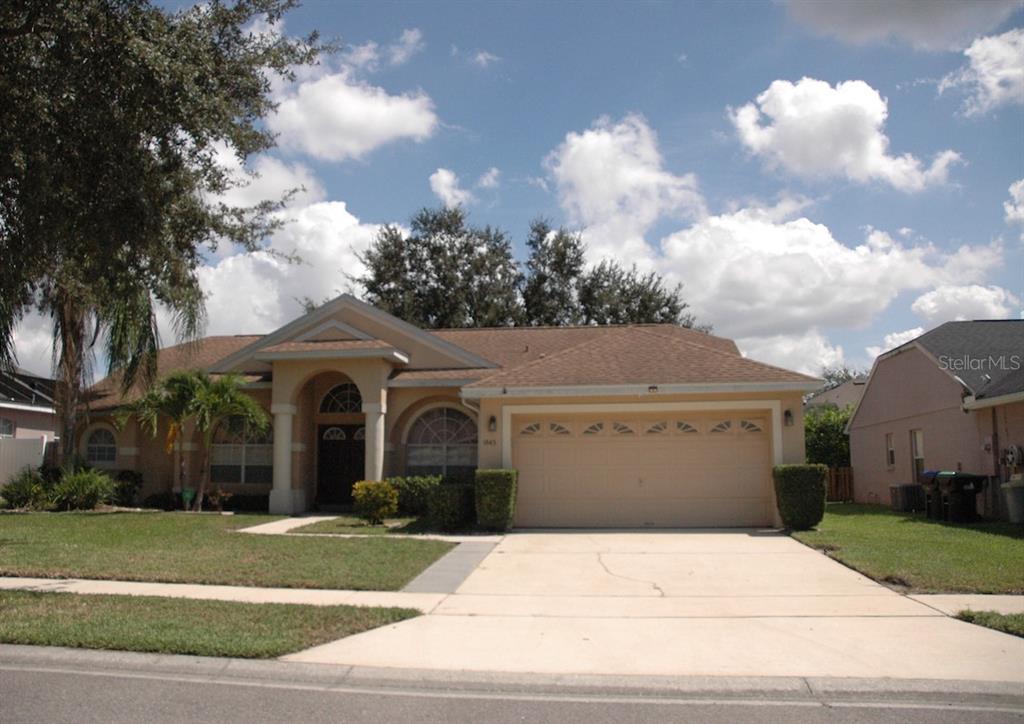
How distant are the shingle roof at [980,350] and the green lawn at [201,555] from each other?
1334cm

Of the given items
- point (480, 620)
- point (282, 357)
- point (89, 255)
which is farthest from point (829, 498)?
point (89, 255)

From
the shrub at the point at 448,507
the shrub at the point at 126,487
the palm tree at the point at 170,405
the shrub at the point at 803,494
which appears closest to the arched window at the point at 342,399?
the palm tree at the point at 170,405

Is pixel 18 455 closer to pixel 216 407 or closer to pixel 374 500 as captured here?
pixel 216 407

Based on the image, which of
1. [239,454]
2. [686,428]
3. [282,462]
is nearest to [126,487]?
[239,454]

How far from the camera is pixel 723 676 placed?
7023mm

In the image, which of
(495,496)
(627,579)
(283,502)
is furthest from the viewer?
(283,502)

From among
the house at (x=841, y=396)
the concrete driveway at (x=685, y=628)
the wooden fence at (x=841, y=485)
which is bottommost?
the concrete driveway at (x=685, y=628)

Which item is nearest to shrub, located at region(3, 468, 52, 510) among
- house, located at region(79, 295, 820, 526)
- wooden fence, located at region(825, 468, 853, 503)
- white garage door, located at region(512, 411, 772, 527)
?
house, located at region(79, 295, 820, 526)

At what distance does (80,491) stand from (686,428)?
46.8ft

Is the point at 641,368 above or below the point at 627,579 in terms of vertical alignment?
above

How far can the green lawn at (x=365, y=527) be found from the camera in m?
16.9

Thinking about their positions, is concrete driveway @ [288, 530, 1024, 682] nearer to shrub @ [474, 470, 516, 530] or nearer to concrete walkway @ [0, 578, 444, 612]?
concrete walkway @ [0, 578, 444, 612]

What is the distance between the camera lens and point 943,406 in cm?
2150

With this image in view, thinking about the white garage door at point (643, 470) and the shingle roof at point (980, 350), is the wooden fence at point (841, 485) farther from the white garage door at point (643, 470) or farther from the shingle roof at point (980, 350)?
the white garage door at point (643, 470)
